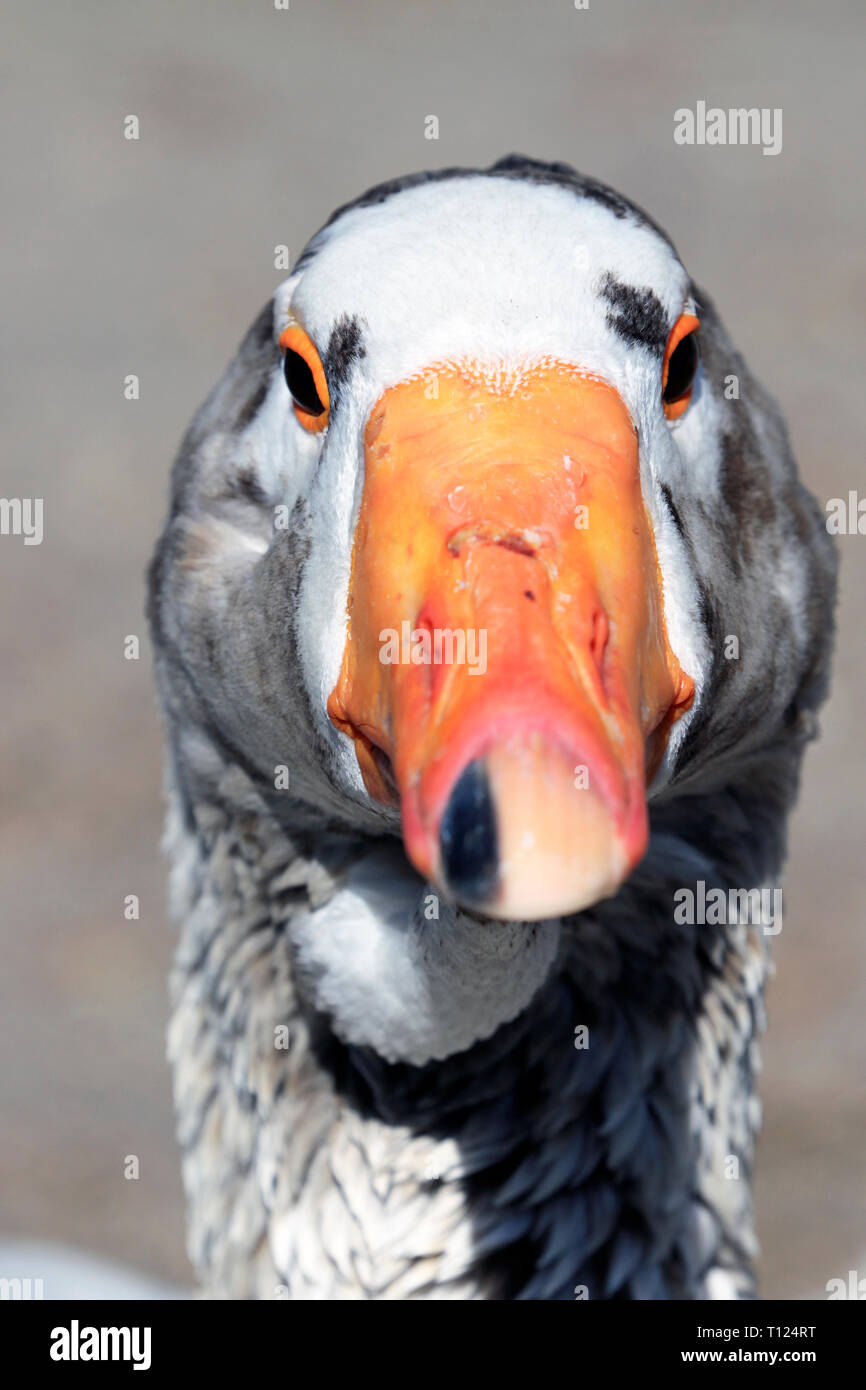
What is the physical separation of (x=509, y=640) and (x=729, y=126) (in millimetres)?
11636

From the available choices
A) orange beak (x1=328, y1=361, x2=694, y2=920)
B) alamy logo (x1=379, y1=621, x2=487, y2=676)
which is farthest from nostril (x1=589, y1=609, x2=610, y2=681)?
alamy logo (x1=379, y1=621, x2=487, y2=676)

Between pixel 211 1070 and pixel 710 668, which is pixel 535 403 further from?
pixel 211 1070

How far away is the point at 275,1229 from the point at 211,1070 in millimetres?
392

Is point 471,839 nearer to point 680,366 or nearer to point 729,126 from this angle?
point 680,366

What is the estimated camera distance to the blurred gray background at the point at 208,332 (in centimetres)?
677

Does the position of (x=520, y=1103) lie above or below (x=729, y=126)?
below

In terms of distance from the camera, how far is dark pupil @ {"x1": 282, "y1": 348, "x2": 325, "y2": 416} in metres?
2.75

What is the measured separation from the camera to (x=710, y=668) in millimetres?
2572

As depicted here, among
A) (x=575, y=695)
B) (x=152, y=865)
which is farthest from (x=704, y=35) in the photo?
(x=575, y=695)

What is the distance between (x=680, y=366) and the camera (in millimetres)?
2764

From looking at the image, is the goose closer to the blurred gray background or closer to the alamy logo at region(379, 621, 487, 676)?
the alamy logo at region(379, 621, 487, 676)
